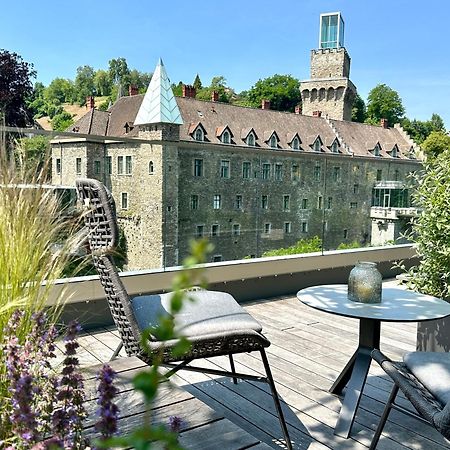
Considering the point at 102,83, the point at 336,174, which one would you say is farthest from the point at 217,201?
the point at 102,83

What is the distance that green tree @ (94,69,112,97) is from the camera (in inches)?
3361

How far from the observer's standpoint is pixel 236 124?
120ft

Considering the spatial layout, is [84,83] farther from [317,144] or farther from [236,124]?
[317,144]

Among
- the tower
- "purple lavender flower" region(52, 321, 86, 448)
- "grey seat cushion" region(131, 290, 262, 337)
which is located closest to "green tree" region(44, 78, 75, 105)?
the tower

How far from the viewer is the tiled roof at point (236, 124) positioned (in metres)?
35.0

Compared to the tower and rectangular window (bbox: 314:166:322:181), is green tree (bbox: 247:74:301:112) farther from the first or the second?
rectangular window (bbox: 314:166:322:181)

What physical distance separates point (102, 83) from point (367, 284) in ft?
296

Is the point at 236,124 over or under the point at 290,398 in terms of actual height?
over

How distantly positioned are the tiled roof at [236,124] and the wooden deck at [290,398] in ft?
102

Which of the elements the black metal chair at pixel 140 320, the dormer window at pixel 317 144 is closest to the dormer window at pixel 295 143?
the dormer window at pixel 317 144

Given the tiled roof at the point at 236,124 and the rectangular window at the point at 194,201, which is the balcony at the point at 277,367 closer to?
the rectangular window at the point at 194,201

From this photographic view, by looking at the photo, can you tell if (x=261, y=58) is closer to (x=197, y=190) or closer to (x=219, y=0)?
(x=219, y=0)

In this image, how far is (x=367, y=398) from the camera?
8.20 feet

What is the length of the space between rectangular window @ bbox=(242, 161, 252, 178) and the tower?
50.4m
